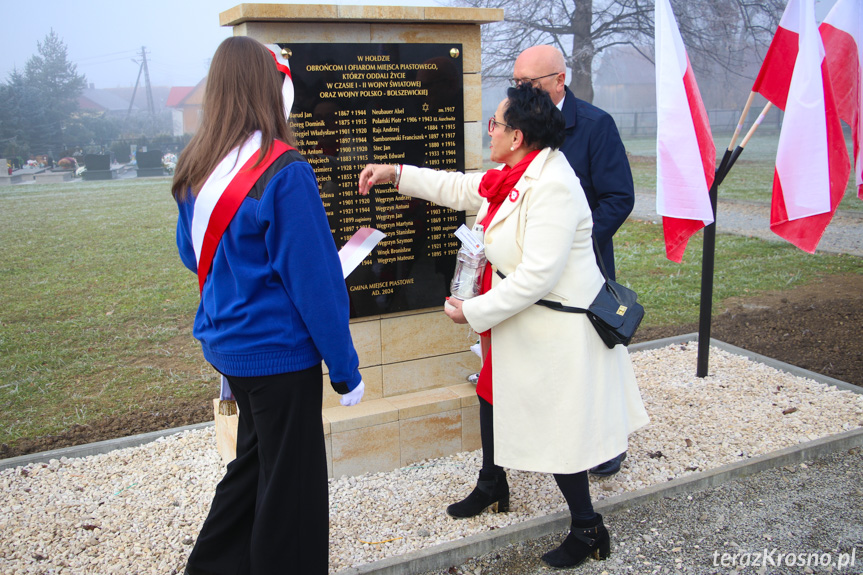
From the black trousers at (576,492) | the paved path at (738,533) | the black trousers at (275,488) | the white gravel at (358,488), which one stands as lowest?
the paved path at (738,533)

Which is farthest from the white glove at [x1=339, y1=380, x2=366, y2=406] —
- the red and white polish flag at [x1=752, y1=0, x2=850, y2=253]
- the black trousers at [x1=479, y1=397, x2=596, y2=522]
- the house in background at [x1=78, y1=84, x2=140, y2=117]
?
the house in background at [x1=78, y1=84, x2=140, y2=117]

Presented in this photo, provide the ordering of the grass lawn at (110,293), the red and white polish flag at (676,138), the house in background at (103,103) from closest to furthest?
the red and white polish flag at (676,138), the grass lawn at (110,293), the house in background at (103,103)

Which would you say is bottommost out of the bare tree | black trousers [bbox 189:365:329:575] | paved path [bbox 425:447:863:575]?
paved path [bbox 425:447:863:575]

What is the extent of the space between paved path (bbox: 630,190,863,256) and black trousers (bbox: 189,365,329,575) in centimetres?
1013

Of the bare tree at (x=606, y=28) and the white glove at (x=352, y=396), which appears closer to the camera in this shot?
the white glove at (x=352, y=396)

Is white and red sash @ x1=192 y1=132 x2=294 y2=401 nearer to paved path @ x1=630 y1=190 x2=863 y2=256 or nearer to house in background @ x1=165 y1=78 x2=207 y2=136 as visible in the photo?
house in background @ x1=165 y1=78 x2=207 y2=136

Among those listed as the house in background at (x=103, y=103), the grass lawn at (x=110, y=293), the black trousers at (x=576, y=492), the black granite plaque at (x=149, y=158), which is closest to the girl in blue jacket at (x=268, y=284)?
the black trousers at (x=576, y=492)

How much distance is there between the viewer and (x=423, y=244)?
398 centimetres


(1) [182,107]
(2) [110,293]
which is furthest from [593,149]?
(1) [182,107]

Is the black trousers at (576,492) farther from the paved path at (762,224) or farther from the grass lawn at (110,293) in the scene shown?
the paved path at (762,224)

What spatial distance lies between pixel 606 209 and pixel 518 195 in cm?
86

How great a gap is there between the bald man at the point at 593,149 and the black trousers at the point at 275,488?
1.77m

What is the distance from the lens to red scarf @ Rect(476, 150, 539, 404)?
2818 millimetres

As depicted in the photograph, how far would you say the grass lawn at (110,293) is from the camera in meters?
5.29
